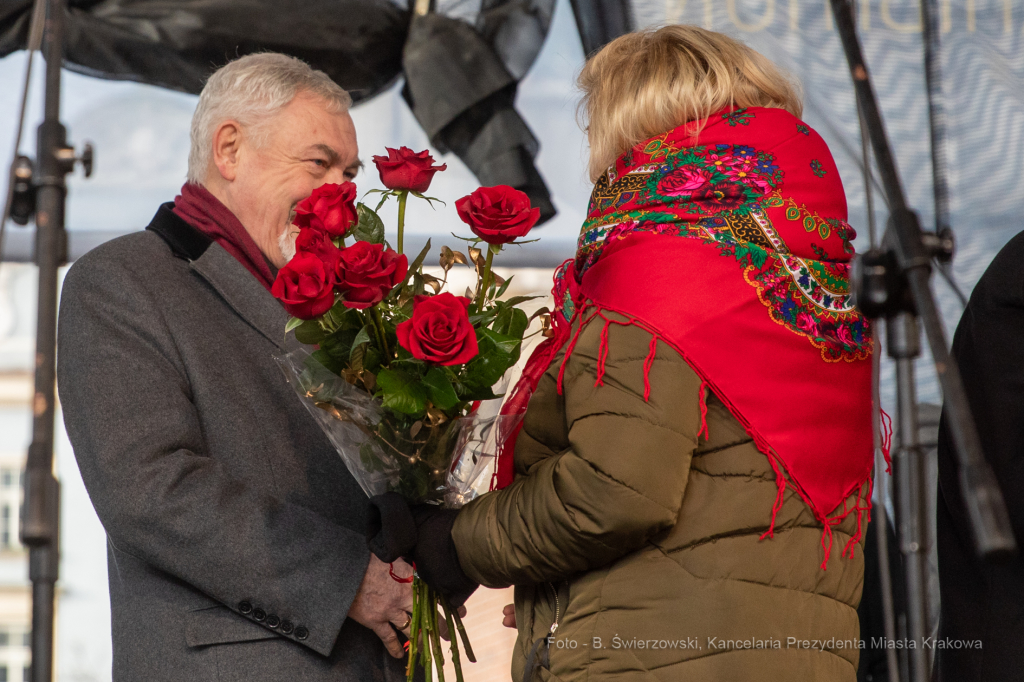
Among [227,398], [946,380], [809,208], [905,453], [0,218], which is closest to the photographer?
[946,380]

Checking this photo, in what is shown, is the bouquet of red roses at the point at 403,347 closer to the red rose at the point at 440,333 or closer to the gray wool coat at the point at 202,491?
the red rose at the point at 440,333

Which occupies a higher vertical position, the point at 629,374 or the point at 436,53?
the point at 436,53

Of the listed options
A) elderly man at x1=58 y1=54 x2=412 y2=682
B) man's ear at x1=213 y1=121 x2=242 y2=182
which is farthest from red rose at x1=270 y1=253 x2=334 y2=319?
man's ear at x1=213 y1=121 x2=242 y2=182

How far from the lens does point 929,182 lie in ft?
10.4

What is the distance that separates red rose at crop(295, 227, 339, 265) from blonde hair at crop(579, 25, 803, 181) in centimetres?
48

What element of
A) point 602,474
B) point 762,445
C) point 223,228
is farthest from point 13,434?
point 762,445

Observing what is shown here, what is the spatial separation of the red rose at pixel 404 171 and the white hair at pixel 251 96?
0.66 metres

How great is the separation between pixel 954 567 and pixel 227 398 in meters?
1.29

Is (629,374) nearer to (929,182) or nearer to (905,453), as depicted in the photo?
(905,453)

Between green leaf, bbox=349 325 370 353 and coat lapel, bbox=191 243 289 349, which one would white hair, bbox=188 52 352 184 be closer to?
coat lapel, bbox=191 243 289 349

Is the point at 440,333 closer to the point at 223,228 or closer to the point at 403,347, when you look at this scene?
the point at 403,347

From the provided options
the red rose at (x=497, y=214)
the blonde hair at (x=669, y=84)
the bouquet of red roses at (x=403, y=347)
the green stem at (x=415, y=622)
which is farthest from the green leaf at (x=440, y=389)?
the blonde hair at (x=669, y=84)

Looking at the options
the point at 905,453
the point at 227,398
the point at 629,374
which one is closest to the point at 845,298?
the point at 629,374

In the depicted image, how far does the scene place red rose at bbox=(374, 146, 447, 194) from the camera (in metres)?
1.56
